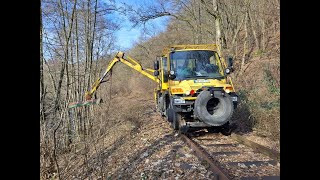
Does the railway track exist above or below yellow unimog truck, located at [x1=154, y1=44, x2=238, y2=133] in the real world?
below

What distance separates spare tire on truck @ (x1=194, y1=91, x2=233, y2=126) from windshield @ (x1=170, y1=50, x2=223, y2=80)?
130cm

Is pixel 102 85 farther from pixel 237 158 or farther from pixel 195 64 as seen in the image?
pixel 237 158

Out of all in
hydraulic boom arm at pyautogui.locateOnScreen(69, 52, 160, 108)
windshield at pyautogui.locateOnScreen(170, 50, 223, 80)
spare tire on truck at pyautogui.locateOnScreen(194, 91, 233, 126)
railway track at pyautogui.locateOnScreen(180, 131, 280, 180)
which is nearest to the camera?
railway track at pyautogui.locateOnScreen(180, 131, 280, 180)

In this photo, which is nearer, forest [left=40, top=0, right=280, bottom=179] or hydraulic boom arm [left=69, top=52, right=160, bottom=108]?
forest [left=40, top=0, right=280, bottom=179]

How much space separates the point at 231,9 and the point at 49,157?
20065 mm

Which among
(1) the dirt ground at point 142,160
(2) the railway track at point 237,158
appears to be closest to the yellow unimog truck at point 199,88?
(2) the railway track at point 237,158

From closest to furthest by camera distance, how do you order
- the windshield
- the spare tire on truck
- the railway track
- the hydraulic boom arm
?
the railway track
the spare tire on truck
the windshield
the hydraulic boom arm

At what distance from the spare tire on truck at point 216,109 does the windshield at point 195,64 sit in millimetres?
1303

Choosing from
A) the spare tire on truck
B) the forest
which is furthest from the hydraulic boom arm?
the spare tire on truck

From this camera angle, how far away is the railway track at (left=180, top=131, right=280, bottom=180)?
196 inches

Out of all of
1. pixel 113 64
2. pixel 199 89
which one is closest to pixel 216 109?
pixel 199 89

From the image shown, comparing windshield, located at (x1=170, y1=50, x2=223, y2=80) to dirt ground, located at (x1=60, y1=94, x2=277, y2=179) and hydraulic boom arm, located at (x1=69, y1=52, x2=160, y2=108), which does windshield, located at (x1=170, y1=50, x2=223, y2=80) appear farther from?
hydraulic boom arm, located at (x1=69, y1=52, x2=160, y2=108)

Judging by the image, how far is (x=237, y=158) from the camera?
6109 millimetres
